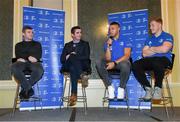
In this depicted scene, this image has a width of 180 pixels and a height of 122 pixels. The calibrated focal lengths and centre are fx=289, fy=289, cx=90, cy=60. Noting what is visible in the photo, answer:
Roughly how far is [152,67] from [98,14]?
200 cm

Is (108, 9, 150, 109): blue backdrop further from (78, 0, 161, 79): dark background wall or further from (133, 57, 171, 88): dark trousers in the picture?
(133, 57, 171, 88): dark trousers

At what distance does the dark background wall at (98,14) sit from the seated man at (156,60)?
137cm

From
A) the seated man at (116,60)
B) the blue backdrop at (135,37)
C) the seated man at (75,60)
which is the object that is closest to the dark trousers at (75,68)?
the seated man at (75,60)

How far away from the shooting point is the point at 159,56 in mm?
3820

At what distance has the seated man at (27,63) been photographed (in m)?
4.00

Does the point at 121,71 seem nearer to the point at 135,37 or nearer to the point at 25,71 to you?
the point at 135,37

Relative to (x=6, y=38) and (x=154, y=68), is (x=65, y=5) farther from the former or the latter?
(x=154, y=68)

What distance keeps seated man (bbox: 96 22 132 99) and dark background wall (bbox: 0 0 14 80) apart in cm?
191

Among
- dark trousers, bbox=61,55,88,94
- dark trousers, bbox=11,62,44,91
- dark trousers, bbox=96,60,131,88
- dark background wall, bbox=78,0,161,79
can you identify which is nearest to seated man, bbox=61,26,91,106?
dark trousers, bbox=61,55,88,94

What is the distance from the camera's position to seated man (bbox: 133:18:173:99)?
3602 millimetres

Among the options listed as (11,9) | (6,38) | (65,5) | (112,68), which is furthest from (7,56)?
(112,68)

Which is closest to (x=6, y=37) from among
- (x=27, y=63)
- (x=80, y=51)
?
(x=27, y=63)

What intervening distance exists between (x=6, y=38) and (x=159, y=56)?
2877 millimetres

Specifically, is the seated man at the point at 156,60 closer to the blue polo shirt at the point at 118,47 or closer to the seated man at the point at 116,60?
the seated man at the point at 116,60
